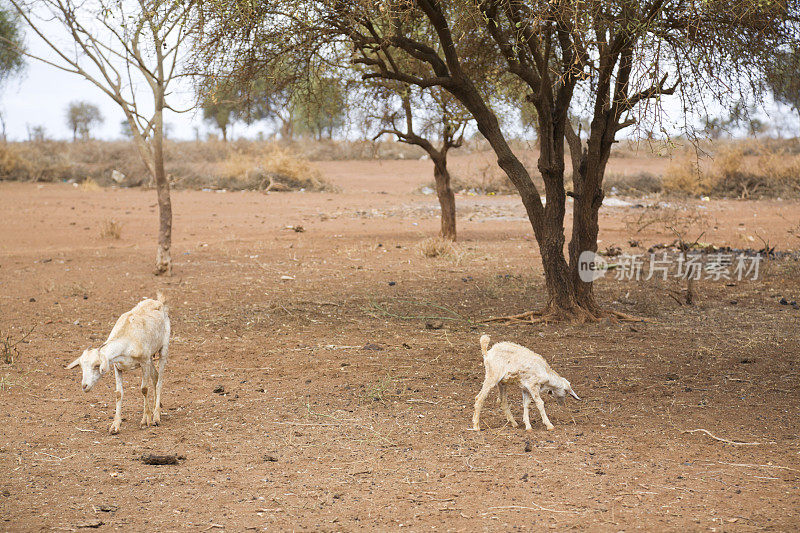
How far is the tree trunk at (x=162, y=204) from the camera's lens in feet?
37.0

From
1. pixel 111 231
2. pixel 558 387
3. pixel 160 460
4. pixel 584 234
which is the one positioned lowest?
pixel 160 460

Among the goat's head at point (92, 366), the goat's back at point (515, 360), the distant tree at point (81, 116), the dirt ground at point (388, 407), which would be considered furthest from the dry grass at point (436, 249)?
the distant tree at point (81, 116)

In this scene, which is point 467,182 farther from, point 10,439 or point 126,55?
point 10,439

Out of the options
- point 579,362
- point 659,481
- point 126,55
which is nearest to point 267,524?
point 659,481

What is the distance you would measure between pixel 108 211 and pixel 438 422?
688 inches

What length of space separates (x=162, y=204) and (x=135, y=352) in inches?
277

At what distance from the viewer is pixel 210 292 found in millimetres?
10672

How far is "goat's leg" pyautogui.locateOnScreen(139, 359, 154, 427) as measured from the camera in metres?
5.28

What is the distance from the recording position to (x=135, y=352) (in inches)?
203

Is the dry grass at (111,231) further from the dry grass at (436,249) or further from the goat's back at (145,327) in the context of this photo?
the goat's back at (145,327)

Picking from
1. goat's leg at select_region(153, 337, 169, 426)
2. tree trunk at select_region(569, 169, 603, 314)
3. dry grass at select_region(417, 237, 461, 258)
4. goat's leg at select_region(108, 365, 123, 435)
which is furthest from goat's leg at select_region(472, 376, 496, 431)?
dry grass at select_region(417, 237, 461, 258)

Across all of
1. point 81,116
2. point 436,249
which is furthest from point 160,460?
point 81,116

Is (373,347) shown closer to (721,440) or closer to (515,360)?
(515,360)

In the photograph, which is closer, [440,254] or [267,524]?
[267,524]
